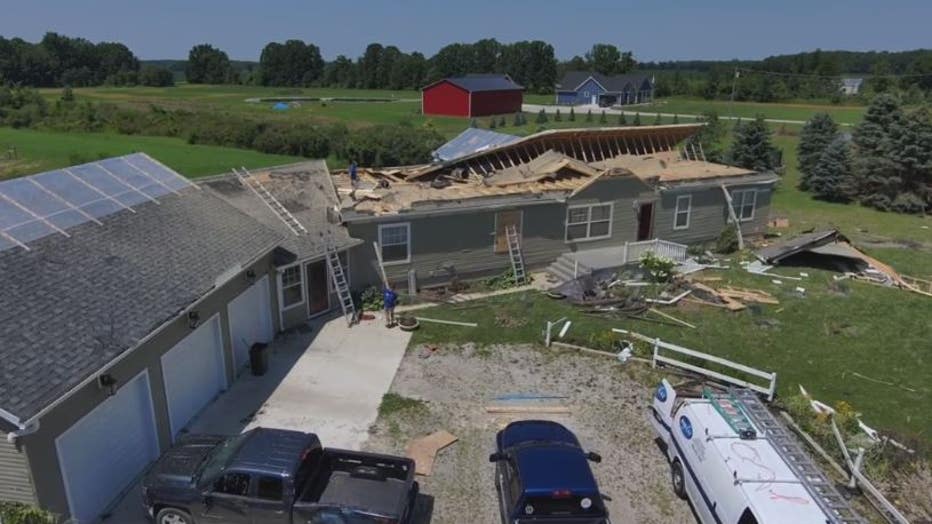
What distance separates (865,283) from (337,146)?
43520 millimetres

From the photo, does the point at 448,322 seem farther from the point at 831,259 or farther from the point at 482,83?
the point at 482,83

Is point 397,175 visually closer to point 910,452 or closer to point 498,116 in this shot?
point 910,452

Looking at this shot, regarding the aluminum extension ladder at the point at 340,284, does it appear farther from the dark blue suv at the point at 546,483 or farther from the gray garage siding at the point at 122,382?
the dark blue suv at the point at 546,483

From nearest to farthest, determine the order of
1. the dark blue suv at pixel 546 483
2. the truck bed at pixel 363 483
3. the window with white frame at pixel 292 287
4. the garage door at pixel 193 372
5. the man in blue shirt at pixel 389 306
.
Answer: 1. the dark blue suv at pixel 546 483
2. the truck bed at pixel 363 483
3. the garage door at pixel 193 372
4. the window with white frame at pixel 292 287
5. the man in blue shirt at pixel 389 306

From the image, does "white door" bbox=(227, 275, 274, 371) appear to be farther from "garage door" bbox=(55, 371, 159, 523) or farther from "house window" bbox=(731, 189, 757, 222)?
"house window" bbox=(731, 189, 757, 222)

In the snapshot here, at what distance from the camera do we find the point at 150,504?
34.4 ft

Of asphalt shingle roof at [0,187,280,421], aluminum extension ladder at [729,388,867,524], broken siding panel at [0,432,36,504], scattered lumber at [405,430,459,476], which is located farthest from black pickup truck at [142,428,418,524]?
aluminum extension ladder at [729,388,867,524]

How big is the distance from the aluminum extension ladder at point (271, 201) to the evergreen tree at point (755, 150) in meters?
33.3

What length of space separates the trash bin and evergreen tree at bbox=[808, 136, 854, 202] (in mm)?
38298

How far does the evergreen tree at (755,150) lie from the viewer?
140ft

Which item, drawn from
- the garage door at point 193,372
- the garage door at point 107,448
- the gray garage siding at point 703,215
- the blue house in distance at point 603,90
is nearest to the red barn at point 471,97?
the blue house in distance at point 603,90

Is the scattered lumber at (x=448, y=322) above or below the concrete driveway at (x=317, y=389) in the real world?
above

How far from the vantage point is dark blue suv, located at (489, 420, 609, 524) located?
32.7ft

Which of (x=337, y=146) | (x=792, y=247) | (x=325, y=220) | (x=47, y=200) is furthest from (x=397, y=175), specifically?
(x=337, y=146)
